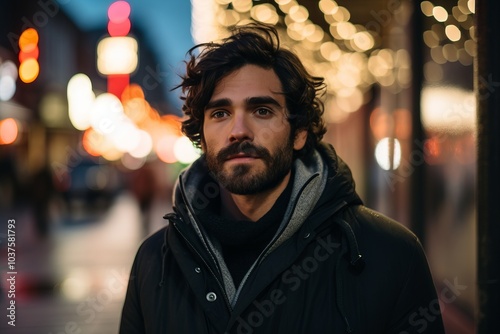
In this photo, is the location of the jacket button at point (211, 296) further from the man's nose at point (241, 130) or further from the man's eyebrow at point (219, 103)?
the man's eyebrow at point (219, 103)

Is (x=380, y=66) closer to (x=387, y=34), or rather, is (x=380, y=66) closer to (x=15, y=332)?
(x=387, y=34)

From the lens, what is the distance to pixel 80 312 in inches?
295

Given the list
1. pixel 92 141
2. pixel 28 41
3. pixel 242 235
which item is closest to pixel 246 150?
pixel 242 235

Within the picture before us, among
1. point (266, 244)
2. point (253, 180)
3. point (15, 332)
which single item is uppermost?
point (253, 180)

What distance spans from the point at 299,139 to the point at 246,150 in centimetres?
38

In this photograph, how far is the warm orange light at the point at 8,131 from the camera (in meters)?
26.3

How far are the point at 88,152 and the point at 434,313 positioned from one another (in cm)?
3628

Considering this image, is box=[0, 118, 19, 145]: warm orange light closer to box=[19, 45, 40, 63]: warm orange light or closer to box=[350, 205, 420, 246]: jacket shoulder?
box=[19, 45, 40, 63]: warm orange light

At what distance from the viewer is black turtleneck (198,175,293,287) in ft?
8.28

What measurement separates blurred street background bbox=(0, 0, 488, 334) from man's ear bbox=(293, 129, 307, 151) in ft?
2.42

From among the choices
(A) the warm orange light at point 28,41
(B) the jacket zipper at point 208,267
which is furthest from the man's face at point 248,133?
(A) the warm orange light at point 28,41

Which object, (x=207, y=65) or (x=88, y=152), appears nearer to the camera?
(x=207, y=65)

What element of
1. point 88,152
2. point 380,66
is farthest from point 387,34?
point 88,152

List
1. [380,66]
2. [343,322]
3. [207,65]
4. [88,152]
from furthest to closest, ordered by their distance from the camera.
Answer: [88,152] < [380,66] < [207,65] < [343,322]
